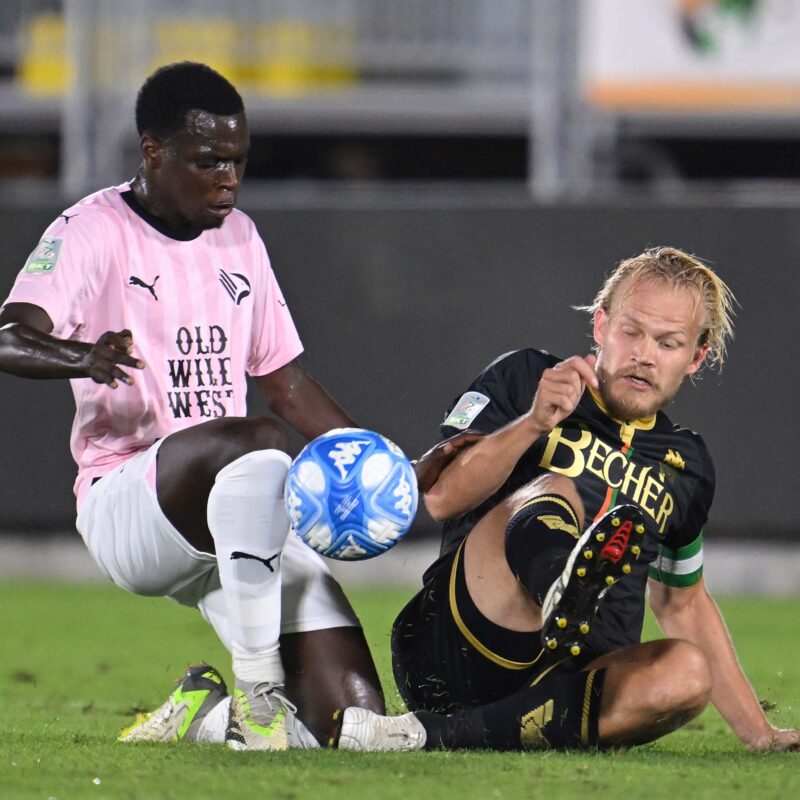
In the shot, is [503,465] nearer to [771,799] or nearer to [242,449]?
[242,449]

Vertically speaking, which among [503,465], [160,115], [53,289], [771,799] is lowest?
[771,799]

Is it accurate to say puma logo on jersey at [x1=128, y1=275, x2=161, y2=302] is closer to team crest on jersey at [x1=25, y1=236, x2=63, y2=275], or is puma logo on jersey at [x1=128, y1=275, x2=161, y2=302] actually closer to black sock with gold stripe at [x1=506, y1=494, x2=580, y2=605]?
team crest on jersey at [x1=25, y1=236, x2=63, y2=275]

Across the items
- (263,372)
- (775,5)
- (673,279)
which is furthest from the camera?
(775,5)

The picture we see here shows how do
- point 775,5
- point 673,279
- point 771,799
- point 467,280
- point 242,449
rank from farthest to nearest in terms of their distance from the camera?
point 775,5 < point 467,280 < point 673,279 < point 242,449 < point 771,799

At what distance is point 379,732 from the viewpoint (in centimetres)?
439

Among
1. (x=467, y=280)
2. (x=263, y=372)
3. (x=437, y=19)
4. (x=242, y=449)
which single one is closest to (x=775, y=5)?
(x=437, y=19)

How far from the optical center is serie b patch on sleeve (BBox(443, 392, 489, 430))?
4.59m

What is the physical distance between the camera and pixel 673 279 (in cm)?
461

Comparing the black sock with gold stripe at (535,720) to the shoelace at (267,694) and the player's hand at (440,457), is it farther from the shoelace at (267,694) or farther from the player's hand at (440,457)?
the player's hand at (440,457)

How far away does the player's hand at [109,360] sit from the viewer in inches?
160

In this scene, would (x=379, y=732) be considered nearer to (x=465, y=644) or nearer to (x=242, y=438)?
(x=465, y=644)

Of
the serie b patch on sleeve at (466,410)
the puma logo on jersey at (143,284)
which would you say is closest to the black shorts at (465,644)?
the serie b patch on sleeve at (466,410)

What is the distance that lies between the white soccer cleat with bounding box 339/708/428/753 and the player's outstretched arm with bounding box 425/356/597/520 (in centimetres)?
53

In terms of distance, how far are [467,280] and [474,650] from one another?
486 centimetres
